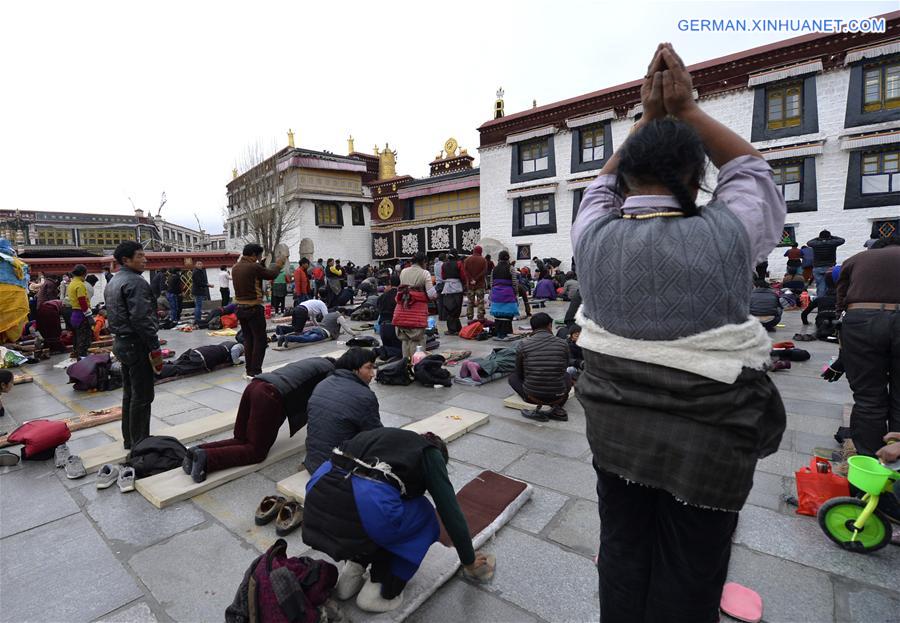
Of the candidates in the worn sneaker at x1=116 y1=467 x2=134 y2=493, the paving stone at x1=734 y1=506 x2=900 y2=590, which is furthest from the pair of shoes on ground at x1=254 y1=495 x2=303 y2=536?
the paving stone at x1=734 y1=506 x2=900 y2=590

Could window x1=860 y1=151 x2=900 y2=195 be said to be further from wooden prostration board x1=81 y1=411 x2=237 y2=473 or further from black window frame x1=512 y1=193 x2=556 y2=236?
wooden prostration board x1=81 y1=411 x2=237 y2=473

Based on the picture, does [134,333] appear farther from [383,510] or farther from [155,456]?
[383,510]

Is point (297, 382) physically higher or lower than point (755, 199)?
lower

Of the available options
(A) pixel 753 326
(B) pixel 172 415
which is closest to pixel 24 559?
(B) pixel 172 415

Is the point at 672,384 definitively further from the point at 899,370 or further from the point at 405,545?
the point at 899,370

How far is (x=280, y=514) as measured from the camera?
9.92 ft

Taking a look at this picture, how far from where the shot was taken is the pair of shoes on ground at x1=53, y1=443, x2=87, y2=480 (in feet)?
12.6

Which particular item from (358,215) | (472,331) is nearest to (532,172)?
(358,215)

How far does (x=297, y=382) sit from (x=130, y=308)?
5.80ft

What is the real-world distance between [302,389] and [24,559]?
77.4 inches

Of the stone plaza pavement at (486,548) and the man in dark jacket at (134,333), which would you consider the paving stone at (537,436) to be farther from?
the man in dark jacket at (134,333)

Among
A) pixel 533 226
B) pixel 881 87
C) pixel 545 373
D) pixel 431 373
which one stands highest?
pixel 881 87

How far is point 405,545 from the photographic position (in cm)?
217

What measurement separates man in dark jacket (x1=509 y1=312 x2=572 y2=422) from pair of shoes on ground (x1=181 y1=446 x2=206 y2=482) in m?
3.17
